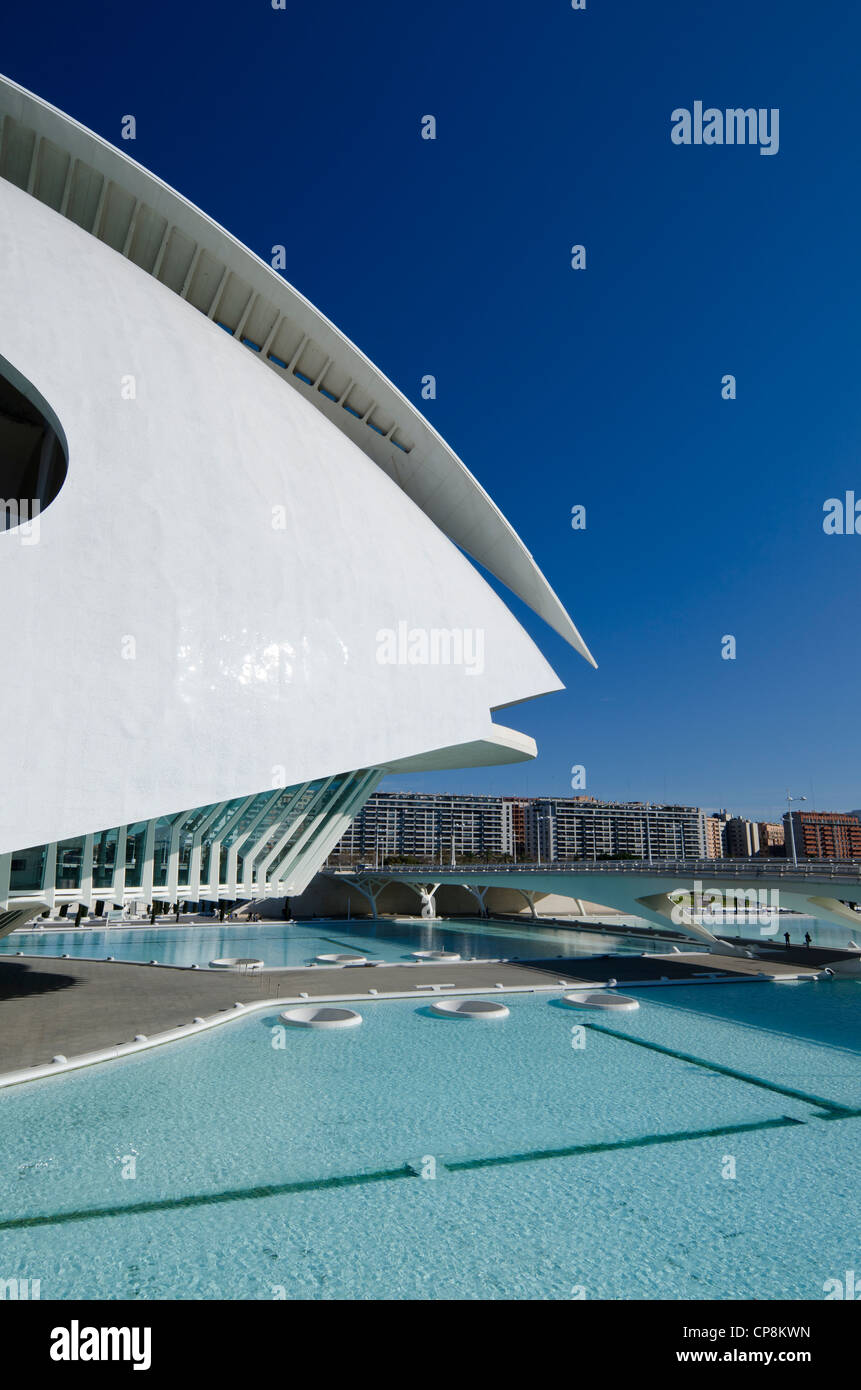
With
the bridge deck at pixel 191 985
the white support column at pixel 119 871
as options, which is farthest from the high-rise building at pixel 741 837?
the white support column at pixel 119 871

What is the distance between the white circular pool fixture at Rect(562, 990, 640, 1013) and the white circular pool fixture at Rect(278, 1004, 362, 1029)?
3.88 metres

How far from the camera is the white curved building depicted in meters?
6.75

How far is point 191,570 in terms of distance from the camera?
26.0 ft

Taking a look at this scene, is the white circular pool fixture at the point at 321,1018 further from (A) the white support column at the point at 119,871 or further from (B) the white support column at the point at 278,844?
(A) the white support column at the point at 119,871

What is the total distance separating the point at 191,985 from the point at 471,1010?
558cm

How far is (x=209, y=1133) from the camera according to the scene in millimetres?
6723

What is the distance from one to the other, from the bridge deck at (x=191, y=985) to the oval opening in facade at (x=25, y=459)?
6740mm

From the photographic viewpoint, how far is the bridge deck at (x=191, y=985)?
966cm

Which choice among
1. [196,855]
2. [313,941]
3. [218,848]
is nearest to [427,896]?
[313,941]

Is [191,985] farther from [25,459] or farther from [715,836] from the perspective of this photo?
[715,836]

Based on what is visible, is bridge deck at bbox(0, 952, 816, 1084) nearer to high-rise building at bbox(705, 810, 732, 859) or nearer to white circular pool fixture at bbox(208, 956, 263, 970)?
white circular pool fixture at bbox(208, 956, 263, 970)

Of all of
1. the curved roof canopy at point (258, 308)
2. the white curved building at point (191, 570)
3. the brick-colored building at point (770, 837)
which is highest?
the curved roof canopy at point (258, 308)

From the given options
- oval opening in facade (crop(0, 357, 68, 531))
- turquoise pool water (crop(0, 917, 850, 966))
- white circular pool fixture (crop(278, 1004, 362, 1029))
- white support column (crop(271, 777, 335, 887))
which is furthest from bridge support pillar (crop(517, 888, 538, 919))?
oval opening in facade (crop(0, 357, 68, 531))
